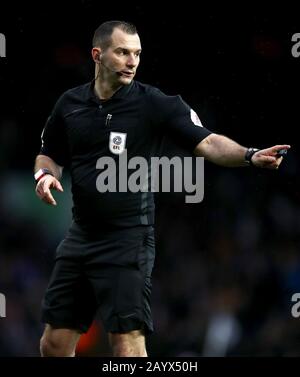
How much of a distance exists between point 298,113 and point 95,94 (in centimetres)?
391

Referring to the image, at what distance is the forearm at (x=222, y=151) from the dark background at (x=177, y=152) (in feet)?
11.3

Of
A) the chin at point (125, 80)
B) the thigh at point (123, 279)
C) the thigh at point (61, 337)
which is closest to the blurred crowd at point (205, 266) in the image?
the thigh at point (61, 337)

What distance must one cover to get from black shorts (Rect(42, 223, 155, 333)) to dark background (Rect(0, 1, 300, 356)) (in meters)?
3.29

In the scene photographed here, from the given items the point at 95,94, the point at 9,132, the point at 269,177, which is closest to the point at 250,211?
the point at 269,177

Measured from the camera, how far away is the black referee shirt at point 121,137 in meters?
5.49

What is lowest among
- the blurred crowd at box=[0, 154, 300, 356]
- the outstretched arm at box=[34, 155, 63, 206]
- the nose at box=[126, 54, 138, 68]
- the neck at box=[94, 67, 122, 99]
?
the blurred crowd at box=[0, 154, 300, 356]

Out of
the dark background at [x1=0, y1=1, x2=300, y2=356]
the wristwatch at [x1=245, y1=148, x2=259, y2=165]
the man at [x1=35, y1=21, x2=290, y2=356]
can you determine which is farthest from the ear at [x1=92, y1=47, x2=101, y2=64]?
the dark background at [x1=0, y1=1, x2=300, y2=356]

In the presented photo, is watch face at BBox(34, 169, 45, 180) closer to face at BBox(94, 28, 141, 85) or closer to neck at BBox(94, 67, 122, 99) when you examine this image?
neck at BBox(94, 67, 122, 99)

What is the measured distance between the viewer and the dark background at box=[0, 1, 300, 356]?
29.7 feet

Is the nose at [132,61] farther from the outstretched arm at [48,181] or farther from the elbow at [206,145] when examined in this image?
the outstretched arm at [48,181]

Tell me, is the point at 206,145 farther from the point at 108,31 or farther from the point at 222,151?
the point at 108,31

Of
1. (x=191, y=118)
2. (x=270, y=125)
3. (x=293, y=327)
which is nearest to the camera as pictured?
(x=191, y=118)

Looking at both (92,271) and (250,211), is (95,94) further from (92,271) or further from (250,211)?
(250,211)

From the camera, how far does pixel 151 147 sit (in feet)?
18.3
